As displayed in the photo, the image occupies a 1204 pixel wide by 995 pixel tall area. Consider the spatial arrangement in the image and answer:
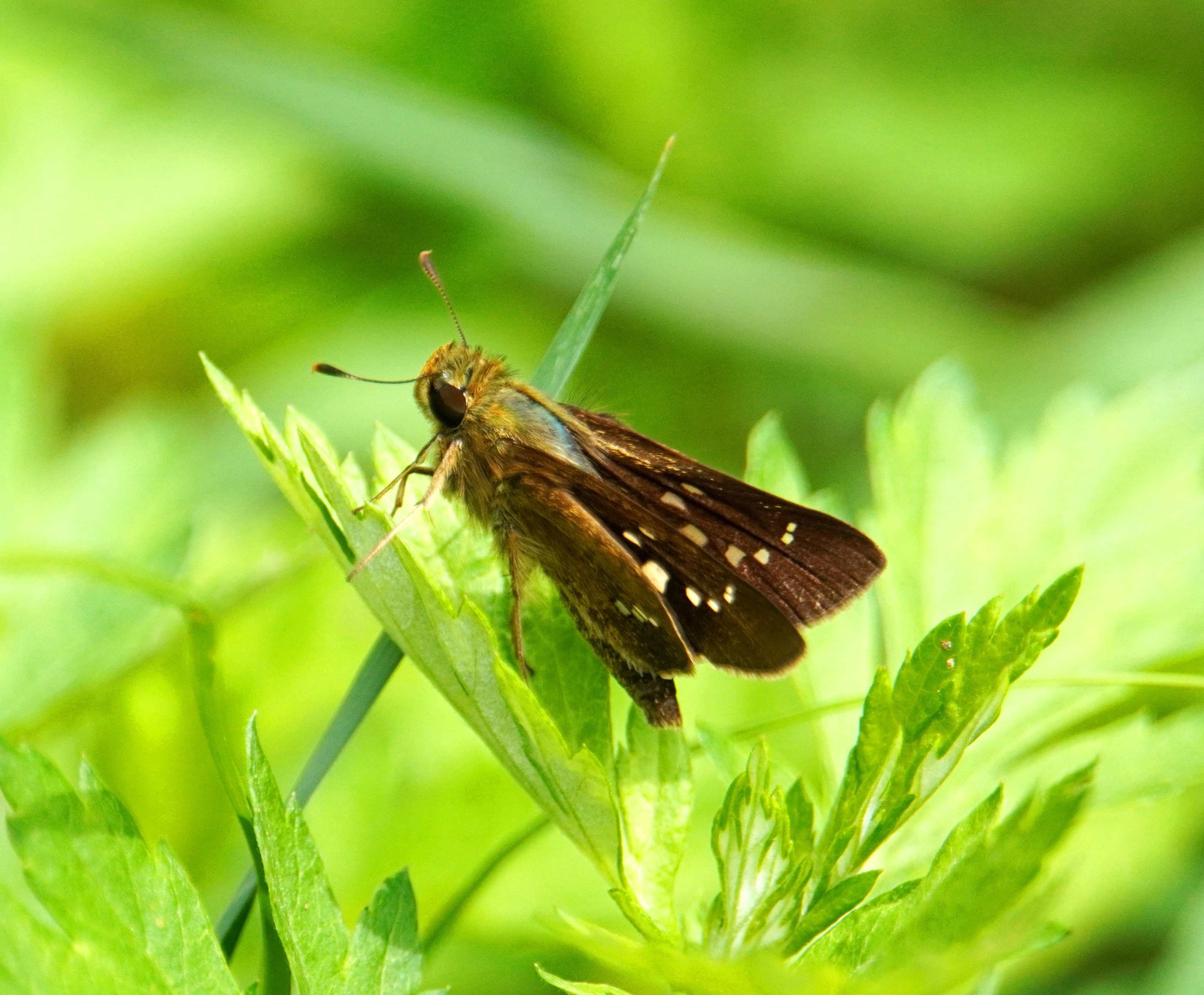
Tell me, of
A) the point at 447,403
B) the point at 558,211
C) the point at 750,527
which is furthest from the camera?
the point at 558,211

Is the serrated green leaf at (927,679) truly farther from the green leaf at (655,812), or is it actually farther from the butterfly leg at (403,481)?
the butterfly leg at (403,481)

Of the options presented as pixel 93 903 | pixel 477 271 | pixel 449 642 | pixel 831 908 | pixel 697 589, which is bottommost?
pixel 93 903

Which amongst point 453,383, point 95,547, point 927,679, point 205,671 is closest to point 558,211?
point 453,383

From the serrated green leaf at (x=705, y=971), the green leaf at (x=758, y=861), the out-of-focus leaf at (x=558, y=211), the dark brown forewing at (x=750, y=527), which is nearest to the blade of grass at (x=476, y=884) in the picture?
the green leaf at (x=758, y=861)

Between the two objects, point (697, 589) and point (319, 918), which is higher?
point (697, 589)

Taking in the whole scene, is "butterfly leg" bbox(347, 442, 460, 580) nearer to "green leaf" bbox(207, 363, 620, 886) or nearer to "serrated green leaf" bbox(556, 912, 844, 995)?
"green leaf" bbox(207, 363, 620, 886)

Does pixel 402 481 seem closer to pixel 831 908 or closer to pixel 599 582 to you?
pixel 599 582
